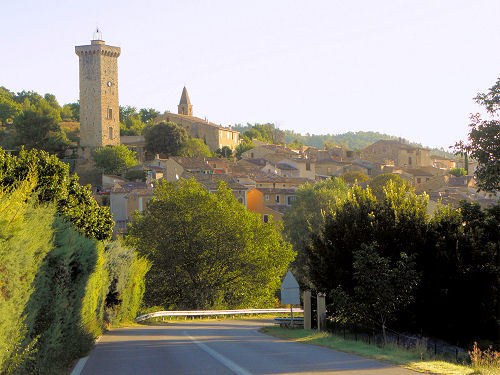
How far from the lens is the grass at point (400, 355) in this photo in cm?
1288

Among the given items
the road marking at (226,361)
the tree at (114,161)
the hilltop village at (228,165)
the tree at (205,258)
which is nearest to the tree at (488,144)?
the road marking at (226,361)

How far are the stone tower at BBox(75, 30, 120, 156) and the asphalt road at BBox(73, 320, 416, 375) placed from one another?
360ft

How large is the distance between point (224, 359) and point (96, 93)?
382ft

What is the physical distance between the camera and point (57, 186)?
2200 centimetres

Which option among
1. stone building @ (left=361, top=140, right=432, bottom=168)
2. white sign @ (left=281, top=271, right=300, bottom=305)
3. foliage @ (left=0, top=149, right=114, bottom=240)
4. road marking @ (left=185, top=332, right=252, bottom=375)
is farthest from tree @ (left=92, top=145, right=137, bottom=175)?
road marking @ (left=185, top=332, right=252, bottom=375)

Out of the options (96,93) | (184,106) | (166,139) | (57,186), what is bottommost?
(57,186)

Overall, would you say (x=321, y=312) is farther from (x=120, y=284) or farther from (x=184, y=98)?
(x=184, y=98)

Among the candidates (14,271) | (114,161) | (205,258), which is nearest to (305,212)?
(205,258)

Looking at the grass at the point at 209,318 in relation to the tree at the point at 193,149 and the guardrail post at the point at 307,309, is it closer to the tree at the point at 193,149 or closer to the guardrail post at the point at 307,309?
the guardrail post at the point at 307,309

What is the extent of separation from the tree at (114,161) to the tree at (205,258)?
232 ft

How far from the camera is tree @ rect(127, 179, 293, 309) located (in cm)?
4597

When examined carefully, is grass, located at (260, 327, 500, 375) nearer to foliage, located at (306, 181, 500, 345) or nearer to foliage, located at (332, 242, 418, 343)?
foliage, located at (332, 242, 418, 343)

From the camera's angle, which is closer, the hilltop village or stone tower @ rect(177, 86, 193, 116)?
the hilltop village

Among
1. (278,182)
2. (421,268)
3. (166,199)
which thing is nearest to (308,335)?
(421,268)
